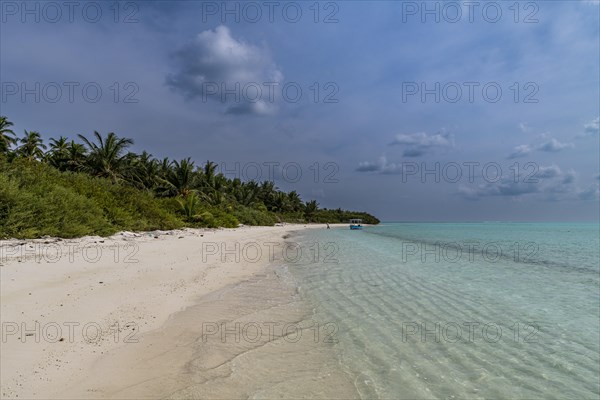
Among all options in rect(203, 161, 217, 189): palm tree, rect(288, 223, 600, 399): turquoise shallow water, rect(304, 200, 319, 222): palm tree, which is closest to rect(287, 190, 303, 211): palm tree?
rect(304, 200, 319, 222): palm tree

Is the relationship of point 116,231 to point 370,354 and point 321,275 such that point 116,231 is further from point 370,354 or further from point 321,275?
point 370,354

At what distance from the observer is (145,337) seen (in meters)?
4.52

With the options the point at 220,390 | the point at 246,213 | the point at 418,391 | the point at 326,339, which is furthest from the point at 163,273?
the point at 246,213

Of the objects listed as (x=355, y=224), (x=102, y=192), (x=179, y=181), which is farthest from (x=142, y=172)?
(x=355, y=224)

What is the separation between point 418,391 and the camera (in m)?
3.61

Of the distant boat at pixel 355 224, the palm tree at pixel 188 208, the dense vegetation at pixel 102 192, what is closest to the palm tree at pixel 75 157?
the dense vegetation at pixel 102 192

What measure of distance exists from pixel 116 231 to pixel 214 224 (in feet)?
54.7

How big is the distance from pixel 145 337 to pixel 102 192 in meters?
17.7

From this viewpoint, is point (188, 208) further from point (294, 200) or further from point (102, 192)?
point (294, 200)

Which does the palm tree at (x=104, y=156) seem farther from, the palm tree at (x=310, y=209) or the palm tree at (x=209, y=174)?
the palm tree at (x=310, y=209)

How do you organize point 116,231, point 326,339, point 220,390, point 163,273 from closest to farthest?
point 220,390 → point 326,339 → point 163,273 → point 116,231

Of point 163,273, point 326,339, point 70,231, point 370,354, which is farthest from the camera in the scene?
point 70,231

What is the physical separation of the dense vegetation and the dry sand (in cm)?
449

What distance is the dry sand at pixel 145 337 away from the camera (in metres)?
3.27
